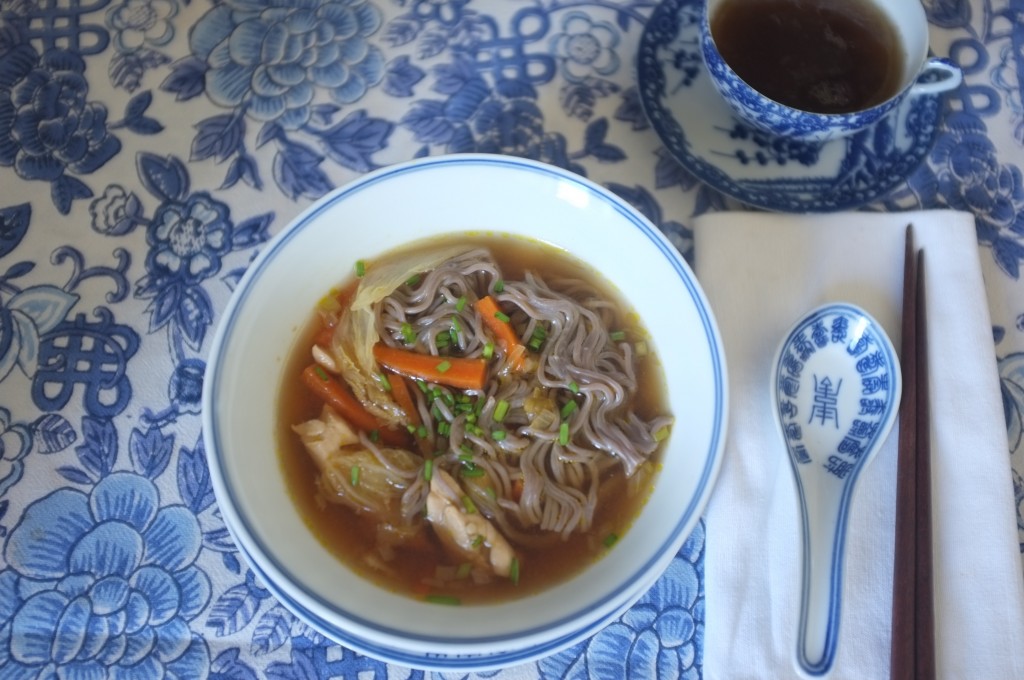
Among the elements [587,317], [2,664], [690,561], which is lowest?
[2,664]

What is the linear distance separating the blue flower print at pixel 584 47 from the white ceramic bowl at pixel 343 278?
1.78 ft

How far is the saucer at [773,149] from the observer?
178cm

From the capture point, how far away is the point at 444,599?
1.42 metres

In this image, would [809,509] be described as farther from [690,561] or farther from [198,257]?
[198,257]

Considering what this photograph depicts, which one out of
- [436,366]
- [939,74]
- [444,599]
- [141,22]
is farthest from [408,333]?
[939,74]

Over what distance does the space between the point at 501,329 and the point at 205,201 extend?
2.71 feet

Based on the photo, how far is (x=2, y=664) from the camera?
147 centimetres

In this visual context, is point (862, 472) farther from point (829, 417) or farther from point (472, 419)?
point (472, 419)

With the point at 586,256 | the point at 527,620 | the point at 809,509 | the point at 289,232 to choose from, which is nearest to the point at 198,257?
the point at 289,232

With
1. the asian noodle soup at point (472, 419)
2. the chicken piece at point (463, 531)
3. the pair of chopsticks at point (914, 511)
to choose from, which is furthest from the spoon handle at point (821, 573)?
the chicken piece at point (463, 531)

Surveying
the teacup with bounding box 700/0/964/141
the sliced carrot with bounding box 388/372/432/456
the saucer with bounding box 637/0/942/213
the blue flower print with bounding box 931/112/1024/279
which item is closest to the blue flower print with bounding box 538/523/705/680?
the sliced carrot with bounding box 388/372/432/456

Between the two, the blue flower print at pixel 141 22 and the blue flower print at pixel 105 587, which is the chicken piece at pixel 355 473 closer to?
the blue flower print at pixel 105 587

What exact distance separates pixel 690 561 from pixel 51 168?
183 cm

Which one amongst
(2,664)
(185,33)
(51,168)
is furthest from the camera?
(185,33)
